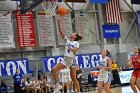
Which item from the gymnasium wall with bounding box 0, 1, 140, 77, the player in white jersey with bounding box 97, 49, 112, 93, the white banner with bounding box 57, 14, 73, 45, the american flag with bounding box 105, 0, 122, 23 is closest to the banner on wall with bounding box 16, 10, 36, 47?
the gymnasium wall with bounding box 0, 1, 140, 77

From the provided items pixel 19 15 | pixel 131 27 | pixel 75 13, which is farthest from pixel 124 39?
pixel 19 15

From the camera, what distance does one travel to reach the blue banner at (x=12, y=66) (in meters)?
20.1

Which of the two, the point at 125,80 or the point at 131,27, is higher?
the point at 131,27

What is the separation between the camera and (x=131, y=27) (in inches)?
1151

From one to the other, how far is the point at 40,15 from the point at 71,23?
270cm

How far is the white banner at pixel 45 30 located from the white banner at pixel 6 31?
89.6 inches

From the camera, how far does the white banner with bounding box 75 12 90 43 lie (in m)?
25.4

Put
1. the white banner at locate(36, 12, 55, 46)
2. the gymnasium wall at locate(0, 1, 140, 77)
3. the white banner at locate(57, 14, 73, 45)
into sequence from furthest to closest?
the white banner at locate(57, 14, 73, 45)
the white banner at locate(36, 12, 55, 46)
the gymnasium wall at locate(0, 1, 140, 77)

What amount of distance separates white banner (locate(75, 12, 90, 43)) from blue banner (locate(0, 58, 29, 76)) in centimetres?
612

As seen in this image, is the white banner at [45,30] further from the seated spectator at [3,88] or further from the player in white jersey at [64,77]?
the player in white jersey at [64,77]

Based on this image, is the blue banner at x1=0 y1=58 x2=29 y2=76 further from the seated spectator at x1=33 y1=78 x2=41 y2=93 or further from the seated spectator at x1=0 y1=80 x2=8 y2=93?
the seated spectator at x1=33 y1=78 x2=41 y2=93

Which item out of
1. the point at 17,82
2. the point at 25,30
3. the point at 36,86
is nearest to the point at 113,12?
the point at 25,30

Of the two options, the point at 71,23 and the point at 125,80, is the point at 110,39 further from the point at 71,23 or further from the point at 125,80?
the point at 125,80

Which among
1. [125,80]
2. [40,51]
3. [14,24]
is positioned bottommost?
[125,80]
